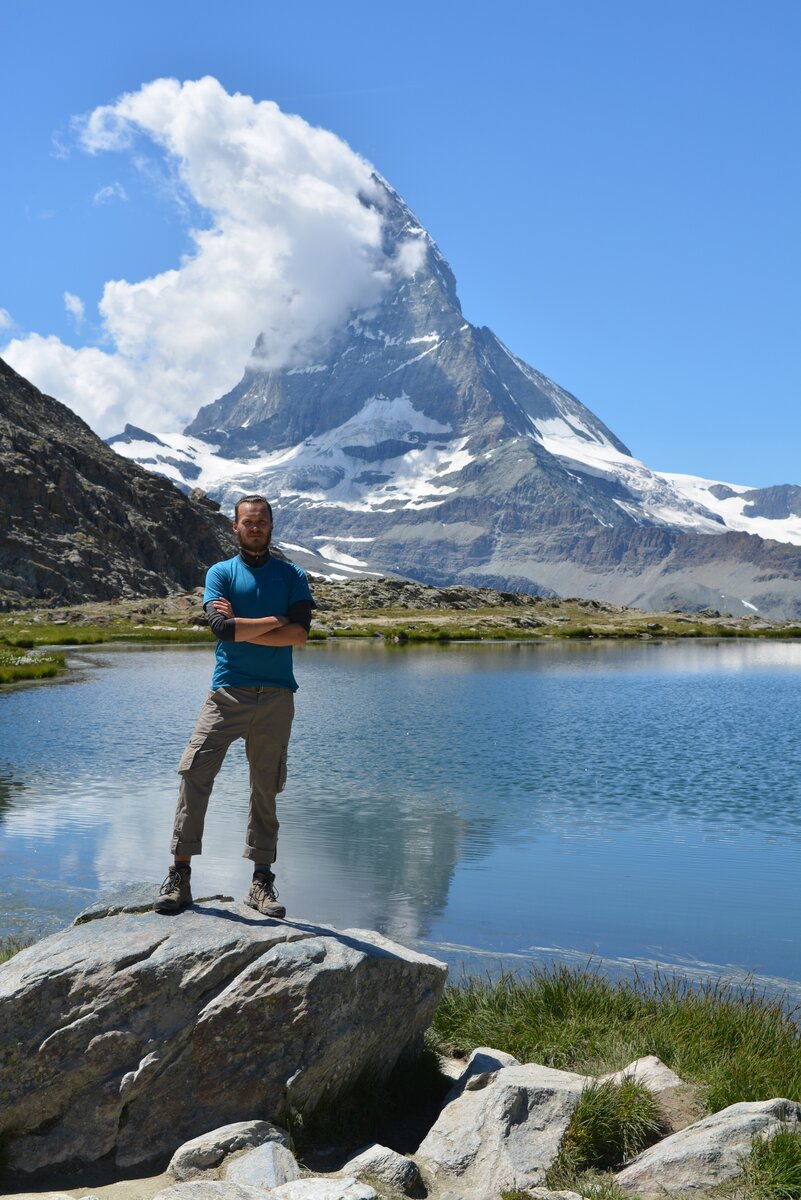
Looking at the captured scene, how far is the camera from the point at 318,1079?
926 centimetres

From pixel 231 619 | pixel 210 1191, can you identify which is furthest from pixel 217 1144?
pixel 231 619

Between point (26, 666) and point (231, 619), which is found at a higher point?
point (231, 619)

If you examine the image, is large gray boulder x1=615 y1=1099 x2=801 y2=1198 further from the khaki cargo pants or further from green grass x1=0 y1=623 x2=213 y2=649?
green grass x1=0 y1=623 x2=213 y2=649

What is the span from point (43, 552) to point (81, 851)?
420 ft

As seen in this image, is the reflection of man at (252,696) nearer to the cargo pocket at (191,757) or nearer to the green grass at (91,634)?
the cargo pocket at (191,757)

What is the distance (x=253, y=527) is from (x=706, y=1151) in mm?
7033

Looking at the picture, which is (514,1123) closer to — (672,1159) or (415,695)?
(672,1159)

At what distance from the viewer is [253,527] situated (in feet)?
36.9

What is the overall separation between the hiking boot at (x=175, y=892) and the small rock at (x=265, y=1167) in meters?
2.56

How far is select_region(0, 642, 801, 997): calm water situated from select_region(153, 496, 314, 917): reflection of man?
16.4ft

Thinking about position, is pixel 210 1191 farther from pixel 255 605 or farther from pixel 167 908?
pixel 255 605

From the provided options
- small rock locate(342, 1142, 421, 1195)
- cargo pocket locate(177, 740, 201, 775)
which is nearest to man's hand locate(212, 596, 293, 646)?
cargo pocket locate(177, 740, 201, 775)

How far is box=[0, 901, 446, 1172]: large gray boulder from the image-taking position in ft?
28.8

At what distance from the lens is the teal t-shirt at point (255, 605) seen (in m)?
10.9
